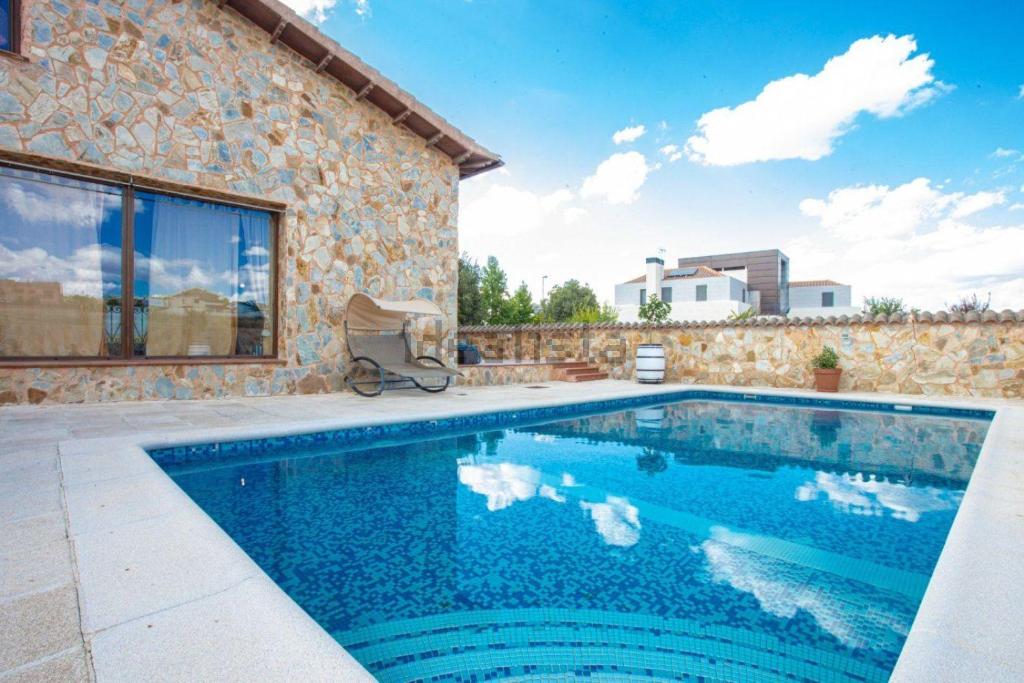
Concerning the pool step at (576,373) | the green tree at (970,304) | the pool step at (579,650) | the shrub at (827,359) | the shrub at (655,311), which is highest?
the green tree at (970,304)

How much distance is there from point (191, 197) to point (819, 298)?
37.9 m

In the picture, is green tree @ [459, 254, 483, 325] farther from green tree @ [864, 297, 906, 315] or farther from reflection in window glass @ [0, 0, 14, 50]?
green tree @ [864, 297, 906, 315]

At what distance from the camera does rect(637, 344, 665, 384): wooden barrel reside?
11039mm

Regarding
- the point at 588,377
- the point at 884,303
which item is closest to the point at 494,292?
the point at 588,377

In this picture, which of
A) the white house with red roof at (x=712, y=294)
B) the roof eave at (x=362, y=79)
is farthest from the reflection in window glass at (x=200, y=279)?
the white house with red roof at (x=712, y=294)

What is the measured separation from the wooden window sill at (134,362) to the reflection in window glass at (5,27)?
3461 millimetres

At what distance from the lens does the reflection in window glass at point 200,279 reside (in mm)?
6859

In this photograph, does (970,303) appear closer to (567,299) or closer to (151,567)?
(151,567)

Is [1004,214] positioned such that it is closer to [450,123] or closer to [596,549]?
[450,123]

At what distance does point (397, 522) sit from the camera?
3.33m

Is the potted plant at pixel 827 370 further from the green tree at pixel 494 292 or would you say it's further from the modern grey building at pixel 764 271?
the modern grey building at pixel 764 271

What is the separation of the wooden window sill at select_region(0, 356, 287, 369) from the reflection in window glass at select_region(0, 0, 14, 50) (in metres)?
3.46

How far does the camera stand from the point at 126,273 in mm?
6648

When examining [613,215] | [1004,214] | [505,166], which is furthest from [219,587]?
[1004,214]
